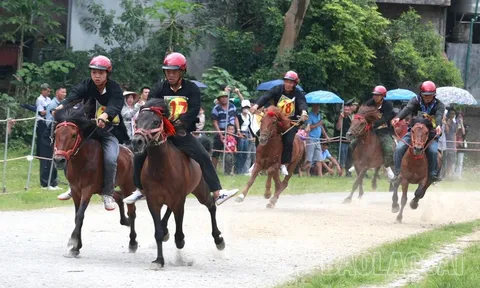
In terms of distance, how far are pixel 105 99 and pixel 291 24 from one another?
19.4m

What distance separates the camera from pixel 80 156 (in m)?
13.3

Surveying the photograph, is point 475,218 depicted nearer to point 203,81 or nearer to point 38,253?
point 38,253

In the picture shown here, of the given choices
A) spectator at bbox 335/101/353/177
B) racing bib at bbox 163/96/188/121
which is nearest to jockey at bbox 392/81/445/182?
racing bib at bbox 163/96/188/121

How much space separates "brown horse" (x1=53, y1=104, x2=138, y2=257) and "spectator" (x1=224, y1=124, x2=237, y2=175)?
1226 centimetres

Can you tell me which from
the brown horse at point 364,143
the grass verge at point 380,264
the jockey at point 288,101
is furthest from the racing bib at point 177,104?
the brown horse at point 364,143

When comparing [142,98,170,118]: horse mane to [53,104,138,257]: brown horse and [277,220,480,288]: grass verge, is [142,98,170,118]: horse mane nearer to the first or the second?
[53,104,138,257]: brown horse

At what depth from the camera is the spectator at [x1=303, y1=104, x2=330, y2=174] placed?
2830cm

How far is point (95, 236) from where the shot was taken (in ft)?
48.6

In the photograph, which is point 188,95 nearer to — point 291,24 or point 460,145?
point 291,24

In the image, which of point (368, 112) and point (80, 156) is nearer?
point (80, 156)

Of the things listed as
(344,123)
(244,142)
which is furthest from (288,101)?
(344,123)

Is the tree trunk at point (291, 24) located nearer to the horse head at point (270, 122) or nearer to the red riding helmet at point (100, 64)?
the horse head at point (270, 122)

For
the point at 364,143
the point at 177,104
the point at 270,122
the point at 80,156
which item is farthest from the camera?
the point at 364,143

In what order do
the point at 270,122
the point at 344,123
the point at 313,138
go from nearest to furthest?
the point at 270,122, the point at 313,138, the point at 344,123
